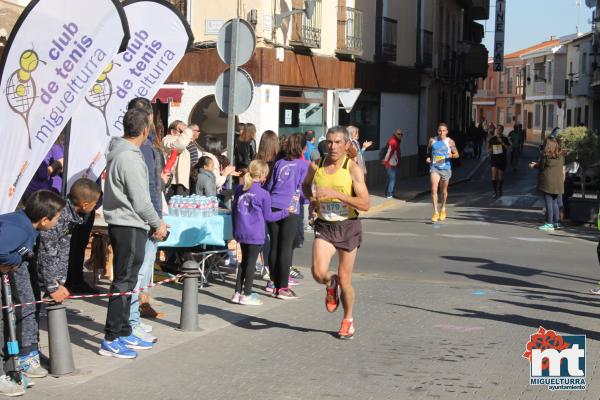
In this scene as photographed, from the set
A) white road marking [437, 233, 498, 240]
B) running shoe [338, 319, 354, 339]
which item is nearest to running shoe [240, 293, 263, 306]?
running shoe [338, 319, 354, 339]

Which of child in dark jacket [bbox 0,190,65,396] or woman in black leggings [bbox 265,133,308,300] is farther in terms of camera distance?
woman in black leggings [bbox 265,133,308,300]

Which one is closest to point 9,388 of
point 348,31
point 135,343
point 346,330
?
point 135,343

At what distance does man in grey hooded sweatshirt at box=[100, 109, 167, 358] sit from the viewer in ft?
25.4

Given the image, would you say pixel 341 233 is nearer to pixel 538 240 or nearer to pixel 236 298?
pixel 236 298

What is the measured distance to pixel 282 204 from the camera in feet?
35.1

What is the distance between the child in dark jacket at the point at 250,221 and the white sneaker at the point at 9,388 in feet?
12.6

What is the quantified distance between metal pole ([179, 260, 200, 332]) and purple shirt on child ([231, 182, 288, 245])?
1.40 metres

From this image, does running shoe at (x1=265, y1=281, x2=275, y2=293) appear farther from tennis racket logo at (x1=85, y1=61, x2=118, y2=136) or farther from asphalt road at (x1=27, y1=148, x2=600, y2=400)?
tennis racket logo at (x1=85, y1=61, x2=118, y2=136)

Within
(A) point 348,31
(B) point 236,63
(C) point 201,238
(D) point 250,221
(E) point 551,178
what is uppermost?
(A) point 348,31

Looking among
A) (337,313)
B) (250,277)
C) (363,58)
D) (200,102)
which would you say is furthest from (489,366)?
(363,58)

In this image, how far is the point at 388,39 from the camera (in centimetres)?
3114

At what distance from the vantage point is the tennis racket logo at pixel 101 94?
10.8 meters

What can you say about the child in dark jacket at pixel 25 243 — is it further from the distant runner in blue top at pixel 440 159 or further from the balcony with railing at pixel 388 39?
the balcony with railing at pixel 388 39

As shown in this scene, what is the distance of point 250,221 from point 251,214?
0.07 metres
